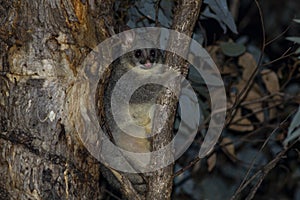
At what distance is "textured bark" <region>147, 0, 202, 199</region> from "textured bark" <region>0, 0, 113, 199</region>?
0.44 meters

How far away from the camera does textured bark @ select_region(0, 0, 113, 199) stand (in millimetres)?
2582

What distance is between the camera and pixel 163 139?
91.4 inches

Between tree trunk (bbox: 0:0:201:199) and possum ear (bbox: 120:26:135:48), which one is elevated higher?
possum ear (bbox: 120:26:135:48)

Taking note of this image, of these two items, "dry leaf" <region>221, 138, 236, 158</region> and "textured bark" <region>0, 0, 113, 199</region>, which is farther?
"dry leaf" <region>221, 138, 236, 158</region>

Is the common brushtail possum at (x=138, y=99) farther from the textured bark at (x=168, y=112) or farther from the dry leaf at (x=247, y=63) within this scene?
the dry leaf at (x=247, y=63)

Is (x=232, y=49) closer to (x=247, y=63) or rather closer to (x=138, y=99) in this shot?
(x=247, y=63)

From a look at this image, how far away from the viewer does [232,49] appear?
3.95m

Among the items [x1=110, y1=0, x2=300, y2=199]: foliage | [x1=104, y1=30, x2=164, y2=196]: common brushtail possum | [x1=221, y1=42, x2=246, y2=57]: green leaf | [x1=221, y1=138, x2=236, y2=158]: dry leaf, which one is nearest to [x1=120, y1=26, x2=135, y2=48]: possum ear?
[x1=104, y1=30, x2=164, y2=196]: common brushtail possum

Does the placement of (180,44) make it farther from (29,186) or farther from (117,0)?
(117,0)

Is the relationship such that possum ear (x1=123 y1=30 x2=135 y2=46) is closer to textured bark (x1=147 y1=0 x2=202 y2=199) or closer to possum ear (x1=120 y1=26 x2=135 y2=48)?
possum ear (x1=120 y1=26 x2=135 y2=48)

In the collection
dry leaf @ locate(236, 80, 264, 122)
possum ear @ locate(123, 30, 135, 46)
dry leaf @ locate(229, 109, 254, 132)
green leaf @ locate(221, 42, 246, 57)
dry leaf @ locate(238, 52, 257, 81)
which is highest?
possum ear @ locate(123, 30, 135, 46)

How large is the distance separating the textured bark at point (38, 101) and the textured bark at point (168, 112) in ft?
1.44

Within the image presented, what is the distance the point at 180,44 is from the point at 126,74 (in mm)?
1154

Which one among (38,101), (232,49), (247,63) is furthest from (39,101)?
(247,63)
